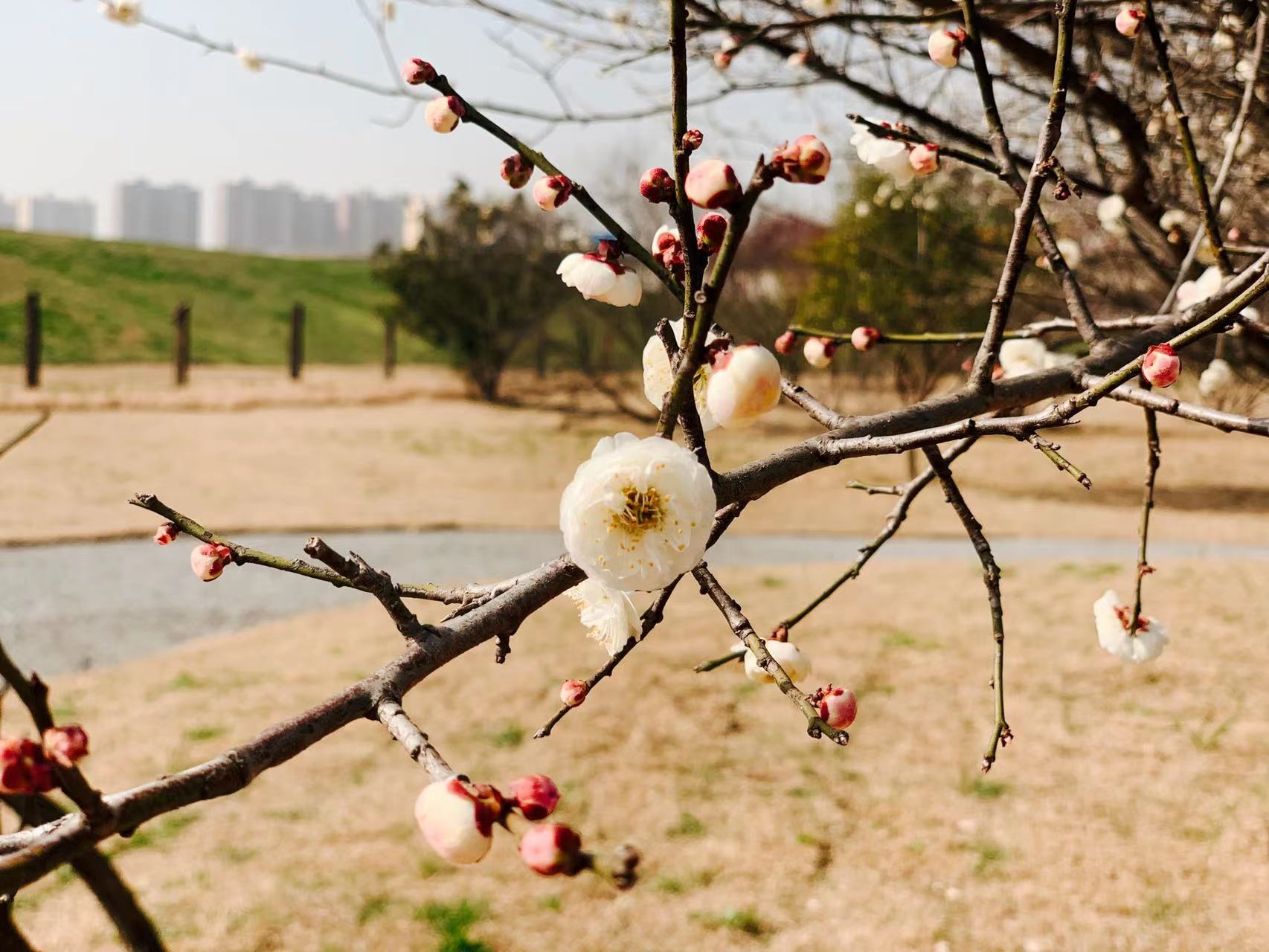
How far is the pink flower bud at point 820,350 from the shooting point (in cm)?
148

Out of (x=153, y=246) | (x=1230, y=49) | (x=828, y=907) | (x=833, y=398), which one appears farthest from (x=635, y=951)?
(x=153, y=246)

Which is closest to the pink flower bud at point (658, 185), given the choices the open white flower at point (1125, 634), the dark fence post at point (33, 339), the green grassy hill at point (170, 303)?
the open white flower at point (1125, 634)

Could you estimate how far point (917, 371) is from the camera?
528 inches

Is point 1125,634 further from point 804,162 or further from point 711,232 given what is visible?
point 804,162

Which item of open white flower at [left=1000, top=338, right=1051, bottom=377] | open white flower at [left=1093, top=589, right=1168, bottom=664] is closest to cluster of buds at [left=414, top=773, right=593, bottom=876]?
open white flower at [left=1093, top=589, right=1168, bottom=664]

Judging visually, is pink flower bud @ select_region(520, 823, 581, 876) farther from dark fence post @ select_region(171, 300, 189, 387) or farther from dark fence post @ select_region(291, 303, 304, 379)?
dark fence post @ select_region(291, 303, 304, 379)

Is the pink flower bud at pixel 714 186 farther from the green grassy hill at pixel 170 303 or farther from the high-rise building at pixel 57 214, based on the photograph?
the high-rise building at pixel 57 214

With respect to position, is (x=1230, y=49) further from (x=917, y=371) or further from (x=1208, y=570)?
(x=917, y=371)

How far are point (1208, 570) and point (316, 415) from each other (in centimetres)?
1241

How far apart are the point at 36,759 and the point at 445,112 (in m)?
0.56

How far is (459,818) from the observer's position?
0.56 metres

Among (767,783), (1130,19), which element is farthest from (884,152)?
(767,783)

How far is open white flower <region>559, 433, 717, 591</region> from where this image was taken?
27.8 inches

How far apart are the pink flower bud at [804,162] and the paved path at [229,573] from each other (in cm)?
611
